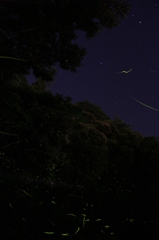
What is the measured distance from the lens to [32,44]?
6859 mm

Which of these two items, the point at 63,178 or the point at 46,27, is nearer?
the point at 46,27

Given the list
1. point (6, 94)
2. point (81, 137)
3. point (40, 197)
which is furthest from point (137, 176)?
point (81, 137)

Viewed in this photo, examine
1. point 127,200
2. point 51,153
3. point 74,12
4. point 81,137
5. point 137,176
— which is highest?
point 74,12

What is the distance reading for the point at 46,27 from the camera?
7.02 m

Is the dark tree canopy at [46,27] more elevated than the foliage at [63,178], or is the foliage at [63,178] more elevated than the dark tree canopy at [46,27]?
the dark tree canopy at [46,27]

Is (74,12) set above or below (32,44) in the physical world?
above

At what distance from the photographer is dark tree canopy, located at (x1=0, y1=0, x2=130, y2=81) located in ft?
21.4

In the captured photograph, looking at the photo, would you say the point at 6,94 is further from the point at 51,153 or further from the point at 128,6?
the point at 128,6

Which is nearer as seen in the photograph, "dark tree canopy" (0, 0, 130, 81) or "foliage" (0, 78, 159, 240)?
"foliage" (0, 78, 159, 240)

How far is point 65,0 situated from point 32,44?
160 cm

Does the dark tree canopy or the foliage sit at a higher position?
the dark tree canopy

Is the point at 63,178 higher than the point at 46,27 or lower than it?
lower

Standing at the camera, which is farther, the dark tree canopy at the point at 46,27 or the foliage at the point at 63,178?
the dark tree canopy at the point at 46,27

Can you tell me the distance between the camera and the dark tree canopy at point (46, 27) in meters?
6.54
